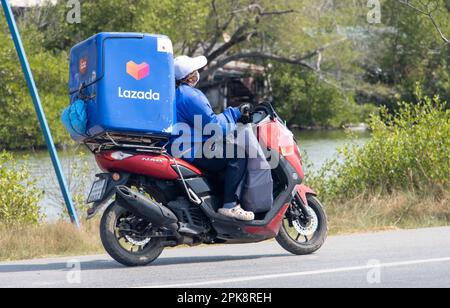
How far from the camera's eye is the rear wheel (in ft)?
25.4

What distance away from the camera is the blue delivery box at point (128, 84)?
24.8 ft

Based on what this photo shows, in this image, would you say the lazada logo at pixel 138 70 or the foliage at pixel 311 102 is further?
the foliage at pixel 311 102

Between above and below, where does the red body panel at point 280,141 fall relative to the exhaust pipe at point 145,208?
above

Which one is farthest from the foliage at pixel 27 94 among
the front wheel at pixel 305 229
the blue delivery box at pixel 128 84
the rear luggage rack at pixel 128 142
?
the blue delivery box at pixel 128 84

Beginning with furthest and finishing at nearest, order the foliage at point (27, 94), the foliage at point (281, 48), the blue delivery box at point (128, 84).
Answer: the foliage at point (281, 48)
the foliage at point (27, 94)
the blue delivery box at point (128, 84)

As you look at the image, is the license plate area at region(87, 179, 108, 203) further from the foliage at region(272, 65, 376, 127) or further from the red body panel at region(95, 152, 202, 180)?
the foliage at region(272, 65, 376, 127)

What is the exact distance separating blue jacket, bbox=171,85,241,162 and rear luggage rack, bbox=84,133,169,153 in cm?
19

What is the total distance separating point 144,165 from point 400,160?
6360 millimetres

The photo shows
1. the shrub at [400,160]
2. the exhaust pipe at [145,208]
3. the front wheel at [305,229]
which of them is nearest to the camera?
the exhaust pipe at [145,208]

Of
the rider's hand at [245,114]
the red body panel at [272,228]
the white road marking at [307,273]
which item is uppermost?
the rider's hand at [245,114]

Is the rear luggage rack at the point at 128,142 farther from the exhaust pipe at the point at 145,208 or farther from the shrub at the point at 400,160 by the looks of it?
the shrub at the point at 400,160

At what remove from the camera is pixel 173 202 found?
8.06 meters

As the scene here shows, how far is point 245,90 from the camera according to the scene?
50.2m

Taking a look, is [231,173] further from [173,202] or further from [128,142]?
[128,142]
